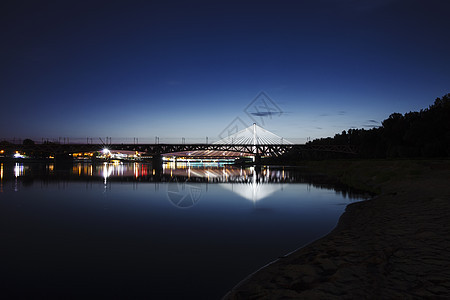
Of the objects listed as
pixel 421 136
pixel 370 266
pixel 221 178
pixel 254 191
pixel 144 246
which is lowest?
pixel 221 178

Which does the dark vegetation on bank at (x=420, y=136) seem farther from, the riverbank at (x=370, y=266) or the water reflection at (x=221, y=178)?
the riverbank at (x=370, y=266)

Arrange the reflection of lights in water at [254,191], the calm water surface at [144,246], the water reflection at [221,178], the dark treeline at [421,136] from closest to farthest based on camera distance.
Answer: the calm water surface at [144,246], the reflection of lights in water at [254,191], the water reflection at [221,178], the dark treeline at [421,136]

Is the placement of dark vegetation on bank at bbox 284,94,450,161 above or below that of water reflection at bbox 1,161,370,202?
above

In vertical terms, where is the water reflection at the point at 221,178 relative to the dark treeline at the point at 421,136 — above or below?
below

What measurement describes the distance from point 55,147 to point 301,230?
18589cm


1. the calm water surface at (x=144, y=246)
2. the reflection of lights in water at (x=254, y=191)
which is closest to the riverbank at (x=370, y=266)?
the calm water surface at (x=144, y=246)

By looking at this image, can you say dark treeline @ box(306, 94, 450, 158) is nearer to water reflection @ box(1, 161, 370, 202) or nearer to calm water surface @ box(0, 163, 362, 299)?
water reflection @ box(1, 161, 370, 202)

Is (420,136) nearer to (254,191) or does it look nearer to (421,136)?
(421,136)

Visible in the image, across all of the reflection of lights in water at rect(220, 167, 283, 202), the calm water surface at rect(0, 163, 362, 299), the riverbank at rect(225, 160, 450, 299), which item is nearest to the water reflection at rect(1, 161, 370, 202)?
the reflection of lights in water at rect(220, 167, 283, 202)

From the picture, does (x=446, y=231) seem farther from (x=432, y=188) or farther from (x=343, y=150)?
(x=343, y=150)

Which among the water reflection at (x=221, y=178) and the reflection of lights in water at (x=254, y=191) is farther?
the water reflection at (x=221, y=178)

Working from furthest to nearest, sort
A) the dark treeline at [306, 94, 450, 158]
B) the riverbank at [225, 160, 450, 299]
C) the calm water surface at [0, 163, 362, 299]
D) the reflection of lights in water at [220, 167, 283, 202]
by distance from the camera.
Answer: the dark treeline at [306, 94, 450, 158]
the reflection of lights in water at [220, 167, 283, 202]
the calm water surface at [0, 163, 362, 299]
the riverbank at [225, 160, 450, 299]

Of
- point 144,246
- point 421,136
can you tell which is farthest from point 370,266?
point 421,136

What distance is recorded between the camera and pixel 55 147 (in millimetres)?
173000
